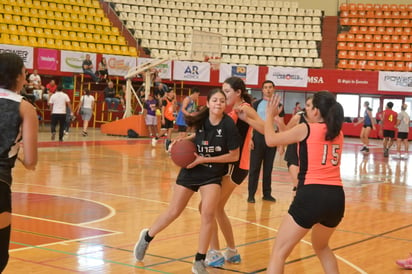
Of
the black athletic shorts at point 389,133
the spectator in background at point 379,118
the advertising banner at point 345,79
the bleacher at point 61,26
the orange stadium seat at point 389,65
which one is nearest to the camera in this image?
the black athletic shorts at point 389,133

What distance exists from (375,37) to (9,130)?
Answer: 3306 centimetres

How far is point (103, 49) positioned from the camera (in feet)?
97.8

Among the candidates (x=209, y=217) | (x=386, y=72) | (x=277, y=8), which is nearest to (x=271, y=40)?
(x=277, y=8)

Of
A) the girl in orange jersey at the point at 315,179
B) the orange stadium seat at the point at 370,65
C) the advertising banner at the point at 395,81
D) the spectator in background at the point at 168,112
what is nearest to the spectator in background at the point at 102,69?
the spectator in background at the point at 168,112

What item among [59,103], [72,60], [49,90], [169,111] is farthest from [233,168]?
[72,60]

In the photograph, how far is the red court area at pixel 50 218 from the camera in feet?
23.6

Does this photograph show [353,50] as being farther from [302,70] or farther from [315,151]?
[315,151]

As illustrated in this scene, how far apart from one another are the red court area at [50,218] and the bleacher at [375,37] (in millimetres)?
25976

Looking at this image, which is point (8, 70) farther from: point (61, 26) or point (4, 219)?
point (61, 26)

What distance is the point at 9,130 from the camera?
3908 millimetres

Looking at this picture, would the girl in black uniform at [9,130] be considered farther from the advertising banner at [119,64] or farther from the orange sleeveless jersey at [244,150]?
the advertising banner at [119,64]

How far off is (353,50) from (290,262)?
1149 inches

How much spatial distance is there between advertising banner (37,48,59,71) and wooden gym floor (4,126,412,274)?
11202 mm

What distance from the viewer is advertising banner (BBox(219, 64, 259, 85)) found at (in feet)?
100
